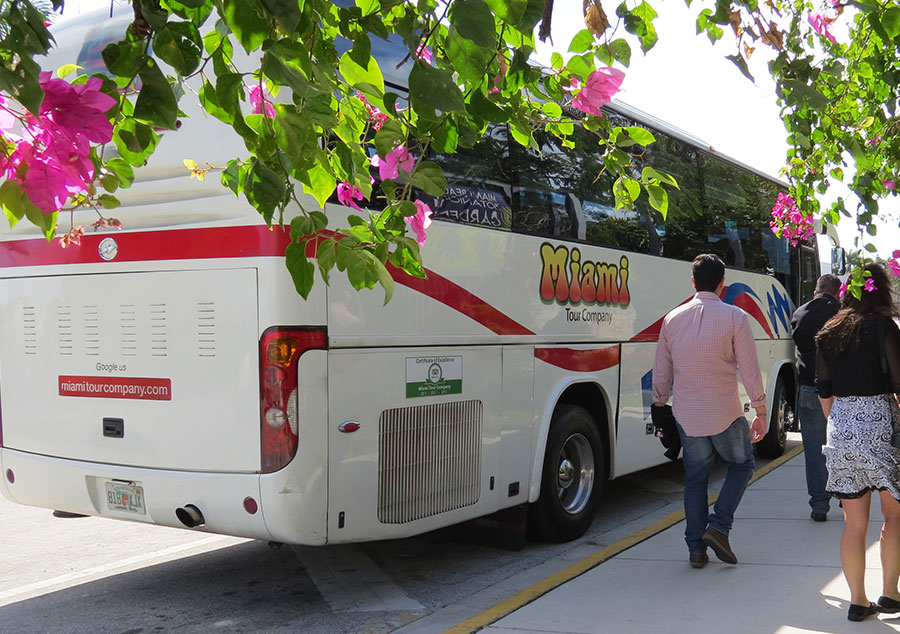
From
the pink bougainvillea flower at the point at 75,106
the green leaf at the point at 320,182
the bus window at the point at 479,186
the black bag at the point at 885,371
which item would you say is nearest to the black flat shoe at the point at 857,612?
the black bag at the point at 885,371

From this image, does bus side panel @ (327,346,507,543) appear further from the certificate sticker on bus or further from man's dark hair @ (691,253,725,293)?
man's dark hair @ (691,253,725,293)

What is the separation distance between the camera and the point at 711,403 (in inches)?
235

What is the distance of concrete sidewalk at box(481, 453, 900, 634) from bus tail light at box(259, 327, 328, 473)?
1.46 meters

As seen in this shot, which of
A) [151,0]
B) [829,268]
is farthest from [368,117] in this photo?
[829,268]

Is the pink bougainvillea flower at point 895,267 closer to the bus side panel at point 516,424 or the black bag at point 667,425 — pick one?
the black bag at point 667,425

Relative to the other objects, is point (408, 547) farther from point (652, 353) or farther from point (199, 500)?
point (652, 353)

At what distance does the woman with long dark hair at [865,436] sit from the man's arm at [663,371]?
52.9 inches

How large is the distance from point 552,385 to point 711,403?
140 cm

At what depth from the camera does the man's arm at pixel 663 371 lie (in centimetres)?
626

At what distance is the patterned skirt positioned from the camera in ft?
15.6

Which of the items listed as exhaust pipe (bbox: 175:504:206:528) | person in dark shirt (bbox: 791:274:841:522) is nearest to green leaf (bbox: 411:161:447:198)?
exhaust pipe (bbox: 175:504:206:528)

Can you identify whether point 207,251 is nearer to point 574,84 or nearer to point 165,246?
point 165,246

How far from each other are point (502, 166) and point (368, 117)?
3.88 meters

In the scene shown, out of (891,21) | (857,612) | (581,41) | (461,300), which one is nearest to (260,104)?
(581,41)
